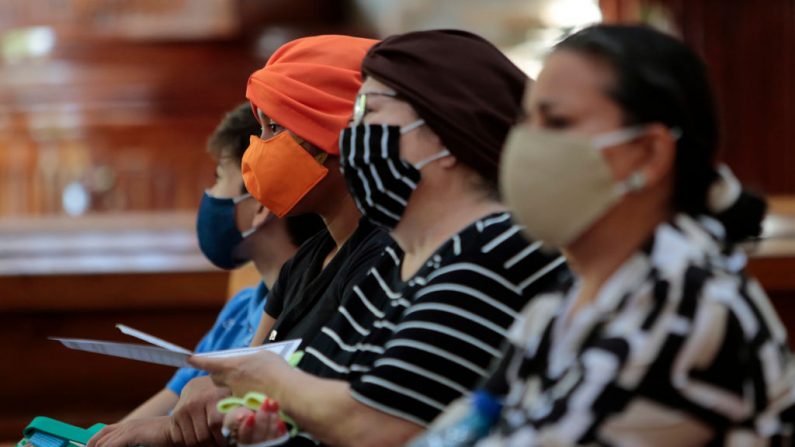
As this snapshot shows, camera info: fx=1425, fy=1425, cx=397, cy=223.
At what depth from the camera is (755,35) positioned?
7312 mm

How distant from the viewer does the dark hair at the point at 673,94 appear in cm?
153

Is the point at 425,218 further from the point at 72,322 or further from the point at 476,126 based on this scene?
the point at 72,322

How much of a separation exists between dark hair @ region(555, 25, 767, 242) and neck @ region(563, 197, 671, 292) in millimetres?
35

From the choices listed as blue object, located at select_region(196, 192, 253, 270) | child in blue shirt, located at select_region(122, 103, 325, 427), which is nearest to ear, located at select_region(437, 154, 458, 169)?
child in blue shirt, located at select_region(122, 103, 325, 427)

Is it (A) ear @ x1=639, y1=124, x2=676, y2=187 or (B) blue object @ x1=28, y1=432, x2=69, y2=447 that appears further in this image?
(B) blue object @ x1=28, y1=432, x2=69, y2=447

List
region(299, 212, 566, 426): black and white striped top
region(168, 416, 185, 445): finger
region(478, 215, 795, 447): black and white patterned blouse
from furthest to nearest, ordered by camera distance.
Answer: region(168, 416, 185, 445): finger < region(299, 212, 566, 426): black and white striped top < region(478, 215, 795, 447): black and white patterned blouse

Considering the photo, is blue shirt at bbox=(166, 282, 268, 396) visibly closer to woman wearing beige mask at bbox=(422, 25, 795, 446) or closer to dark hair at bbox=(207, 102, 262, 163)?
dark hair at bbox=(207, 102, 262, 163)

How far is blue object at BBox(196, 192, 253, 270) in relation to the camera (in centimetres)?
312

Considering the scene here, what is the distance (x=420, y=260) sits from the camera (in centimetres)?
210

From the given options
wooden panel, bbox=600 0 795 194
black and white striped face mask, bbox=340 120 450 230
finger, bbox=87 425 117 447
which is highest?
black and white striped face mask, bbox=340 120 450 230

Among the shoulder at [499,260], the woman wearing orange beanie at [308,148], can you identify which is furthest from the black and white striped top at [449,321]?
the woman wearing orange beanie at [308,148]

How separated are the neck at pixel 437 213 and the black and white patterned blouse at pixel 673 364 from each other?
21.9 inches

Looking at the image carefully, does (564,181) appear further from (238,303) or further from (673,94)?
(238,303)

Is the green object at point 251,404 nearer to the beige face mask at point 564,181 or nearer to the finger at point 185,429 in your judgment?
the finger at point 185,429
